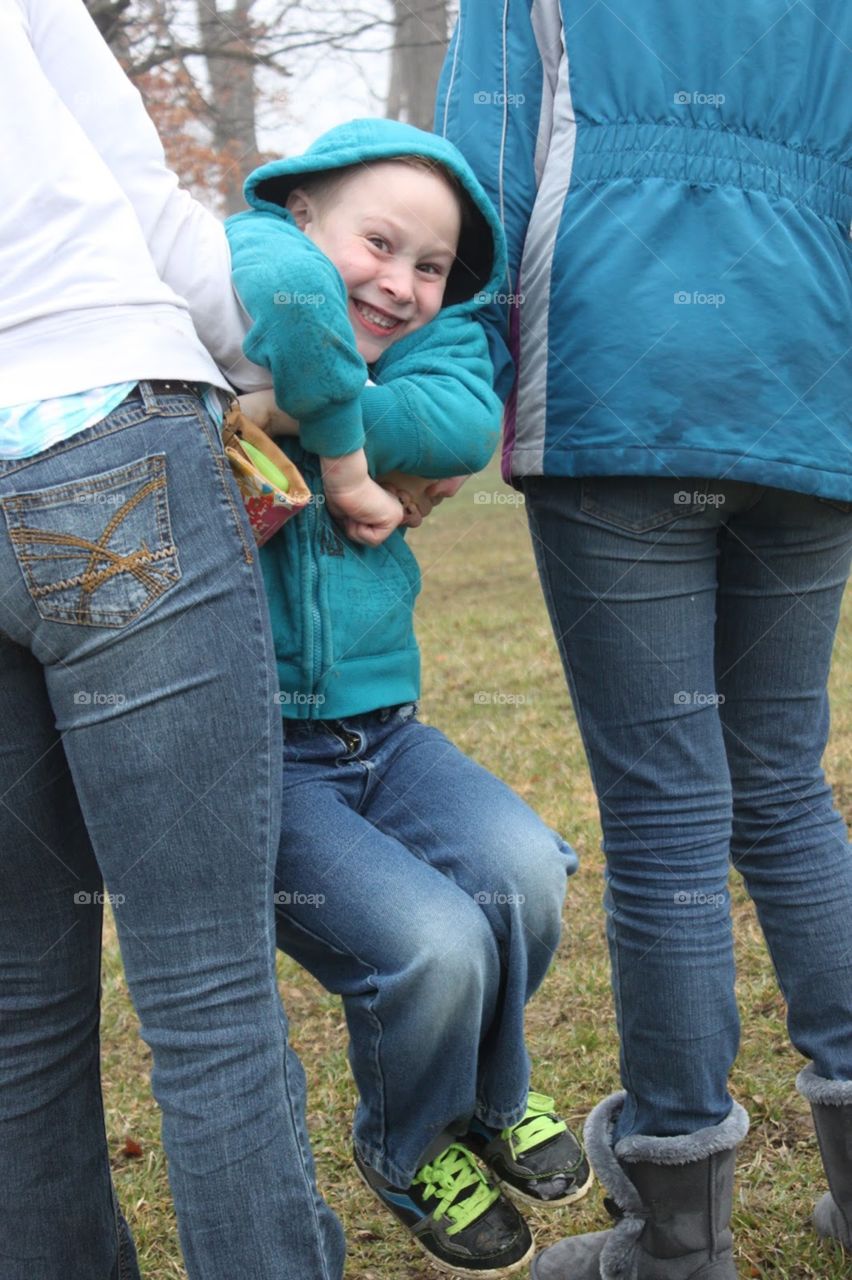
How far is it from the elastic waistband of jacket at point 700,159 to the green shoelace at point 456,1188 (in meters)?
1.29

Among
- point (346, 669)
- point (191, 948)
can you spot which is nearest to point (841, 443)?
point (346, 669)

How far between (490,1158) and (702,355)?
1.10 meters

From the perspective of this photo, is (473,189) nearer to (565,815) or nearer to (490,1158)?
(490,1158)

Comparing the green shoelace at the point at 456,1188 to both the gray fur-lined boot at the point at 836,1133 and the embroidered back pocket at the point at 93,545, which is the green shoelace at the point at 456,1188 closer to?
the gray fur-lined boot at the point at 836,1133

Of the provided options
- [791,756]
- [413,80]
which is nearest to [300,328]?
[791,756]

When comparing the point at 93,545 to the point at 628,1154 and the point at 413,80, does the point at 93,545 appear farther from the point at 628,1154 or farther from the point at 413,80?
the point at 413,80

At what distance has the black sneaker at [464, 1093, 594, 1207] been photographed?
1.88 metres

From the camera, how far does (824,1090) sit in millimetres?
2047

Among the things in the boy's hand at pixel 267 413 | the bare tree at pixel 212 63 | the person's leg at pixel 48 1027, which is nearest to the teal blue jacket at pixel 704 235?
the boy's hand at pixel 267 413

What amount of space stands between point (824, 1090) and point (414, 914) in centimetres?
76

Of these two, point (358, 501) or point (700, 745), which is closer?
point (358, 501)

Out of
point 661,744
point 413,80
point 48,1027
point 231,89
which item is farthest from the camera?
point 413,80

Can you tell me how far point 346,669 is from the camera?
1.85m

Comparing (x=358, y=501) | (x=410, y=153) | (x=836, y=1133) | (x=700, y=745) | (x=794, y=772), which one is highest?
(x=410, y=153)
